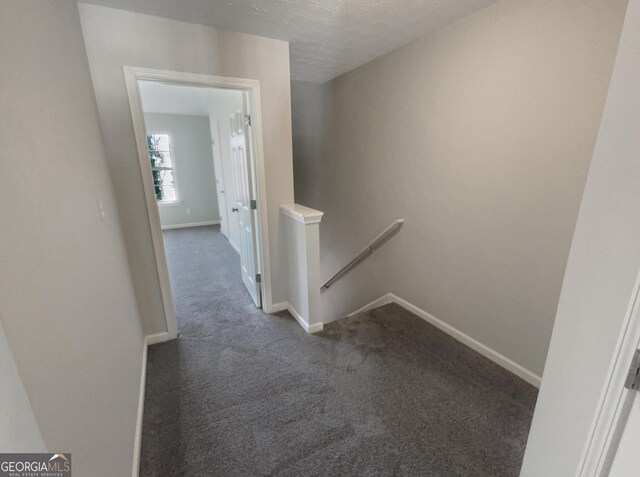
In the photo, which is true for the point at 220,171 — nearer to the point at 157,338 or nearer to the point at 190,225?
the point at 190,225

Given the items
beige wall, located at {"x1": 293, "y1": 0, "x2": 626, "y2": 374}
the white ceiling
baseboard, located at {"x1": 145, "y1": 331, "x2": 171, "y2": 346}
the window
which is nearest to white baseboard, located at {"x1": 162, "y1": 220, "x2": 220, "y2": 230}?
the window

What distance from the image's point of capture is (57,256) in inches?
31.7

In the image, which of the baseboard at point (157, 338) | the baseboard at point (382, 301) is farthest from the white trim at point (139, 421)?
the baseboard at point (382, 301)

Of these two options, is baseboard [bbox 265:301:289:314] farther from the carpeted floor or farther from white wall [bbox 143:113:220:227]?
white wall [bbox 143:113:220:227]

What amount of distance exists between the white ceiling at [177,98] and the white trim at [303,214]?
221cm

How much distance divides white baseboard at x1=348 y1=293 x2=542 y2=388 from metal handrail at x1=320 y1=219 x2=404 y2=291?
0.51 m

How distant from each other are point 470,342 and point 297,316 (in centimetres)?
142

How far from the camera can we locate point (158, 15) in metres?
1.81

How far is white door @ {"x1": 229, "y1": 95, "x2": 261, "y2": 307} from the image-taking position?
2422mm

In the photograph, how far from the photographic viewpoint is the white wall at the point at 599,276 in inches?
24.5

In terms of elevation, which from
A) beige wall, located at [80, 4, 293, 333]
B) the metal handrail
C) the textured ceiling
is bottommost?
the metal handrail

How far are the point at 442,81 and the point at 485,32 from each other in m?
0.37

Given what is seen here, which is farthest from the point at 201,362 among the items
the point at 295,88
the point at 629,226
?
the point at 295,88

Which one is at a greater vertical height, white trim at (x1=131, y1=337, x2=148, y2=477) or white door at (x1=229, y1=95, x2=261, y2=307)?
white door at (x1=229, y1=95, x2=261, y2=307)
